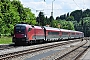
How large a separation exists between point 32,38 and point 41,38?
6366 mm

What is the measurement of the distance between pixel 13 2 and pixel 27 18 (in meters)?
7.72

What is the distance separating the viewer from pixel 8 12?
267 feet

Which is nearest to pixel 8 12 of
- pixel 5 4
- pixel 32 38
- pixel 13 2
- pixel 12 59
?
pixel 5 4

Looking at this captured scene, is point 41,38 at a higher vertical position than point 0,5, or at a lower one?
lower

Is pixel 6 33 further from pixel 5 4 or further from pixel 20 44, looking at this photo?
pixel 20 44

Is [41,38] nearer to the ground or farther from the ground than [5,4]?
nearer to the ground

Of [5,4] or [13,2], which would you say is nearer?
[5,4]

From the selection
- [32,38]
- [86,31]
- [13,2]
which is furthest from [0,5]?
[86,31]

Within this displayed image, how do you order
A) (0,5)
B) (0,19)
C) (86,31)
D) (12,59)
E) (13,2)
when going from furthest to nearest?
(86,31)
(13,2)
(0,5)
(0,19)
(12,59)

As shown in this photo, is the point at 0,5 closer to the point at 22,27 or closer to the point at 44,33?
the point at 44,33

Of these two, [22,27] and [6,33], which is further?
[6,33]

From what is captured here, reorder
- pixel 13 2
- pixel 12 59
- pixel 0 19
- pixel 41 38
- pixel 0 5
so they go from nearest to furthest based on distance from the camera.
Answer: pixel 12 59 → pixel 41 38 → pixel 0 19 → pixel 0 5 → pixel 13 2

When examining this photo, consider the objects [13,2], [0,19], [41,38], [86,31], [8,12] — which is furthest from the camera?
[86,31]

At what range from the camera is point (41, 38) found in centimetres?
4781
